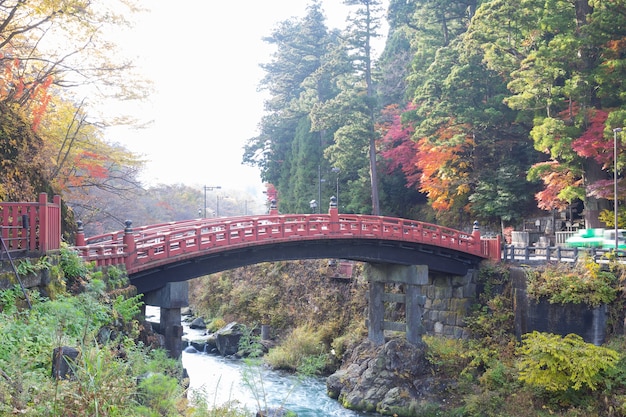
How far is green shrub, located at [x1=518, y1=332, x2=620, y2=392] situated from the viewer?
20.1 m

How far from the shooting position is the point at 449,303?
29.0 metres

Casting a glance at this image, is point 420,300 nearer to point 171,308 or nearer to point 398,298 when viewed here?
point 398,298

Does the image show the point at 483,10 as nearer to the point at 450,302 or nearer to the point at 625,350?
the point at 450,302

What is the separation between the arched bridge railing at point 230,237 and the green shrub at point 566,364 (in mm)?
7189

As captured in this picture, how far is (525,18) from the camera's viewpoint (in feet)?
99.9

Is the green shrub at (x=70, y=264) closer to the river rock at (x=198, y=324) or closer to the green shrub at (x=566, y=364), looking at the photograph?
the green shrub at (x=566, y=364)

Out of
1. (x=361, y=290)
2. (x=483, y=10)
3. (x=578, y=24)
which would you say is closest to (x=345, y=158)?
(x=361, y=290)

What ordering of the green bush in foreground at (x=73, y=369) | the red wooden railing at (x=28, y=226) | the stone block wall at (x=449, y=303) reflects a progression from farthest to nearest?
the stone block wall at (x=449, y=303), the red wooden railing at (x=28, y=226), the green bush in foreground at (x=73, y=369)

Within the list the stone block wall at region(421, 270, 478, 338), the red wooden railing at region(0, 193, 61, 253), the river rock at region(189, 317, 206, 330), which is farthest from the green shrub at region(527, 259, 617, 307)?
the river rock at region(189, 317, 206, 330)

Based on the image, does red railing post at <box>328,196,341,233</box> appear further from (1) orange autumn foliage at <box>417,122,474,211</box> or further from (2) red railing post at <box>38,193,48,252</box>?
(2) red railing post at <box>38,193,48,252</box>

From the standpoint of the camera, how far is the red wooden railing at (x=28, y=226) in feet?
41.2

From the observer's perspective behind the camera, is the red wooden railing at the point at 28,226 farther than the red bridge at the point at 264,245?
No

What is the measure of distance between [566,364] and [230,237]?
11829mm

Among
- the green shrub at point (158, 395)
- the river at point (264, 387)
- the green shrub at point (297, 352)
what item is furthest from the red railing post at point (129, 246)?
the green shrub at point (297, 352)
